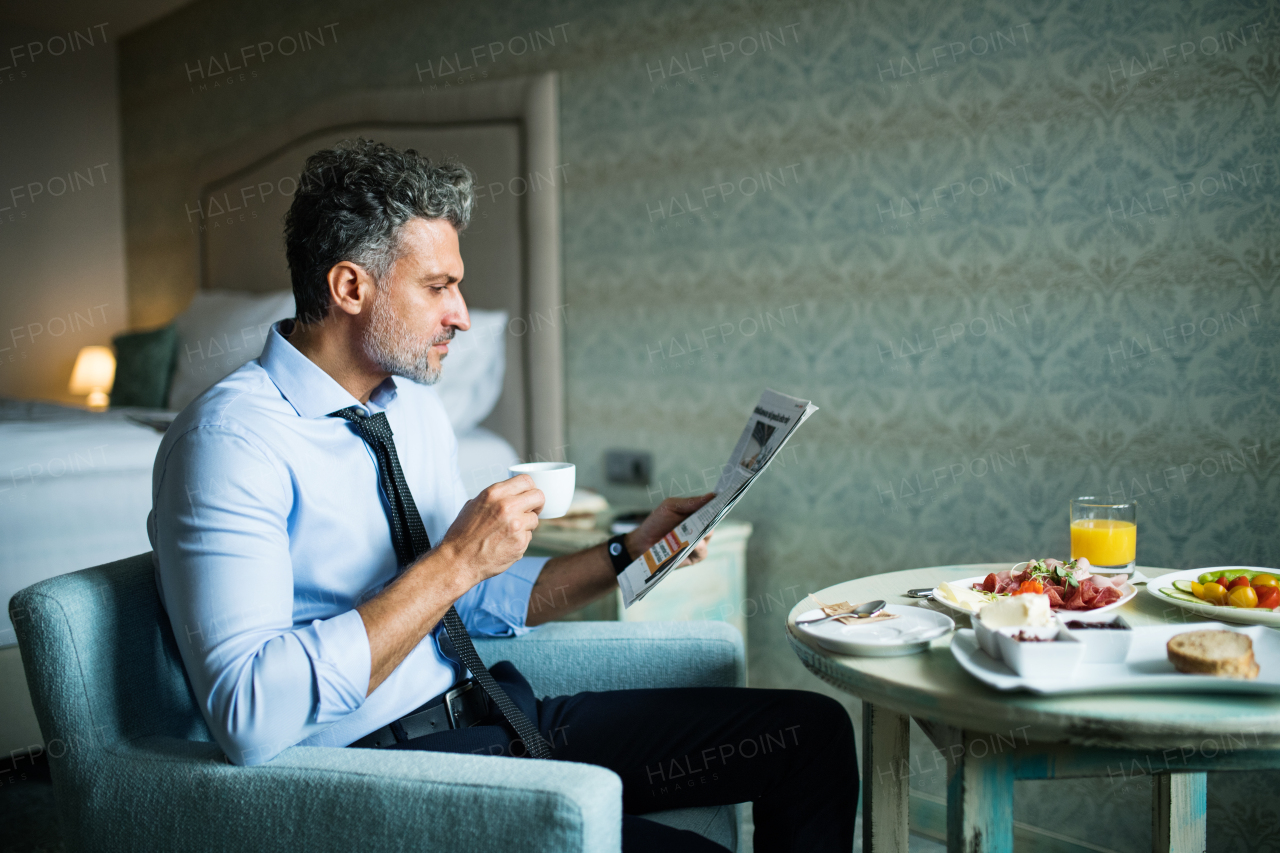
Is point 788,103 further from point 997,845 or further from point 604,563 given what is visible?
point 997,845

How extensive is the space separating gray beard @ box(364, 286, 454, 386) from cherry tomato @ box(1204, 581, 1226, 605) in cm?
104

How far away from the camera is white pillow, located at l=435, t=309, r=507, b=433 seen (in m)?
2.51

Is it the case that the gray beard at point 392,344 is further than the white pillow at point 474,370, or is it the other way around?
the white pillow at point 474,370

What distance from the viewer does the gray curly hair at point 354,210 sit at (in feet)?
3.97

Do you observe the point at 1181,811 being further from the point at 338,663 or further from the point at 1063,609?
the point at 338,663

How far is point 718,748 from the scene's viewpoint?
121 cm

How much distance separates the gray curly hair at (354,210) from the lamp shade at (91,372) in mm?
3633

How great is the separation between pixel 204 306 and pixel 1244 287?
3.10 meters

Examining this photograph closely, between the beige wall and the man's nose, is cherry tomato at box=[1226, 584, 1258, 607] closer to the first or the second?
the man's nose

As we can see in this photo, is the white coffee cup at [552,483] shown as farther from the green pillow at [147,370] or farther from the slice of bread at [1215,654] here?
the green pillow at [147,370]

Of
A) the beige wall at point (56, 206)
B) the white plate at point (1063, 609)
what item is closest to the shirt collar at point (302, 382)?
the white plate at point (1063, 609)

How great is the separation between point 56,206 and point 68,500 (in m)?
3.02

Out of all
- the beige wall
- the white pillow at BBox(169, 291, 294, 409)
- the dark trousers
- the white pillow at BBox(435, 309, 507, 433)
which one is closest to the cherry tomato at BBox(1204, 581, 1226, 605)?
the dark trousers

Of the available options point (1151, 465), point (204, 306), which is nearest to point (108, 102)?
point (204, 306)
